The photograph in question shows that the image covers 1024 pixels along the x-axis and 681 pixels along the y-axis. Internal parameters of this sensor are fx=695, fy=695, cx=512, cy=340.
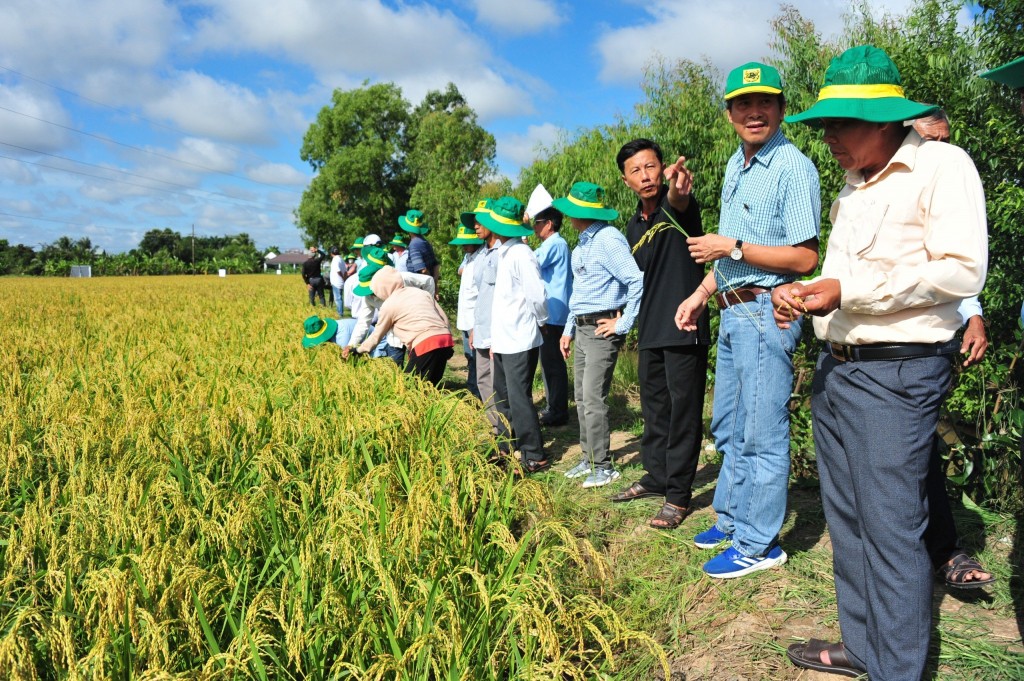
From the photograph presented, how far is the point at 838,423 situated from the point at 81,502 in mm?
2482

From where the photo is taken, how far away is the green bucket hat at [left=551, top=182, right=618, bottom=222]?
372 centimetres

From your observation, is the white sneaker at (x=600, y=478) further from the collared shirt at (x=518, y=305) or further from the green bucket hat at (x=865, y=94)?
the green bucket hat at (x=865, y=94)

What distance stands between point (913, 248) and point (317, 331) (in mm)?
4961

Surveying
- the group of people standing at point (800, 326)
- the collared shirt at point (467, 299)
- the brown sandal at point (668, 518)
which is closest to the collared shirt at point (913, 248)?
the group of people standing at point (800, 326)

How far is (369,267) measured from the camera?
532 cm

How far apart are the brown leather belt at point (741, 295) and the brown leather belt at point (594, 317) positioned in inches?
44.9

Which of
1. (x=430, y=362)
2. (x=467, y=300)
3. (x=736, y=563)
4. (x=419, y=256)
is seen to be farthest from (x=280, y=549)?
(x=419, y=256)

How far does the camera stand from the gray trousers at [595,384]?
12.2 feet

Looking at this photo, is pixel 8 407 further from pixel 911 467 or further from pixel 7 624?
pixel 911 467

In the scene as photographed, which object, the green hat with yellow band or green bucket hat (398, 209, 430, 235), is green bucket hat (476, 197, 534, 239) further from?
green bucket hat (398, 209, 430, 235)

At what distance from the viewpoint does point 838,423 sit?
1.87 meters

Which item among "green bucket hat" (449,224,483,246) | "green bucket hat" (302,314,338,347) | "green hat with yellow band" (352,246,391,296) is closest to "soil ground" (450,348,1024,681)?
"green hat with yellow band" (352,246,391,296)

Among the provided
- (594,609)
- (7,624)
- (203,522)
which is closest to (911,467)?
(594,609)

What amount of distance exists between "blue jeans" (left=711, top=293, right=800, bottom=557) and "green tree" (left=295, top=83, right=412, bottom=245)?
3422 centimetres
